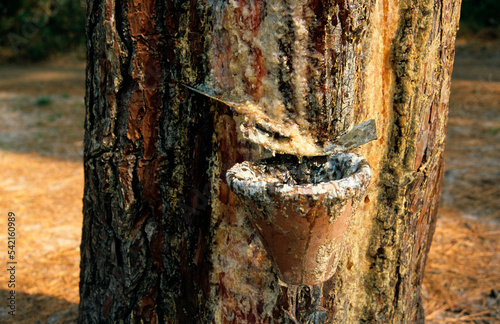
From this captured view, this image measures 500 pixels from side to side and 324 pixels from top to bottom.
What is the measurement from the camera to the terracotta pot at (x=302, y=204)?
104 centimetres

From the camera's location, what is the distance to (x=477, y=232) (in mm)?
2865

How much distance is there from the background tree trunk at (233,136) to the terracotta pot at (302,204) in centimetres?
10

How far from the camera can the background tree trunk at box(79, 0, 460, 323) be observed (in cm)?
124

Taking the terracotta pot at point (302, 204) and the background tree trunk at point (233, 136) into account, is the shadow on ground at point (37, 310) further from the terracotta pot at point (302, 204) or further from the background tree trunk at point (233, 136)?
the terracotta pot at point (302, 204)

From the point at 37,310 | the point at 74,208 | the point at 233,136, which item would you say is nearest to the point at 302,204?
the point at 233,136

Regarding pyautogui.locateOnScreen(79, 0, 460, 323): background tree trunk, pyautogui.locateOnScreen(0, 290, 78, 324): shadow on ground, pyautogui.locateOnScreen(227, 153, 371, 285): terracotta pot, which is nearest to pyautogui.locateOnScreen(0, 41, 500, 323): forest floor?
pyautogui.locateOnScreen(0, 290, 78, 324): shadow on ground

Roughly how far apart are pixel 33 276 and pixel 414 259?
2.02 m

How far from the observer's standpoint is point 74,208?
3.38 m

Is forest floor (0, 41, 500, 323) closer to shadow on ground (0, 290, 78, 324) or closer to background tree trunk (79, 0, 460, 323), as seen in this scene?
shadow on ground (0, 290, 78, 324)

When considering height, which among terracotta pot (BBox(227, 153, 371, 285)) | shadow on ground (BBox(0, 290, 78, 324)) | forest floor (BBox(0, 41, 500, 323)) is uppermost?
terracotta pot (BBox(227, 153, 371, 285))

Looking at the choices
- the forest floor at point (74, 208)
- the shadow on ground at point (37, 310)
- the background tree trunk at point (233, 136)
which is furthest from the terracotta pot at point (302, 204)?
the shadow on ground at point (37, 310)

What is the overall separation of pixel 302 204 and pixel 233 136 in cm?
40

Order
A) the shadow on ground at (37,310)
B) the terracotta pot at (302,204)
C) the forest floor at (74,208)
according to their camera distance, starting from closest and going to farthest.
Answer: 1. the terracotta pot at (302,204)
2. the shadow on ground at (37,310)
3. the forest floor at (74,208)

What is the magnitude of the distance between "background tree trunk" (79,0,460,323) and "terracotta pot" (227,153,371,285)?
0.32ft
